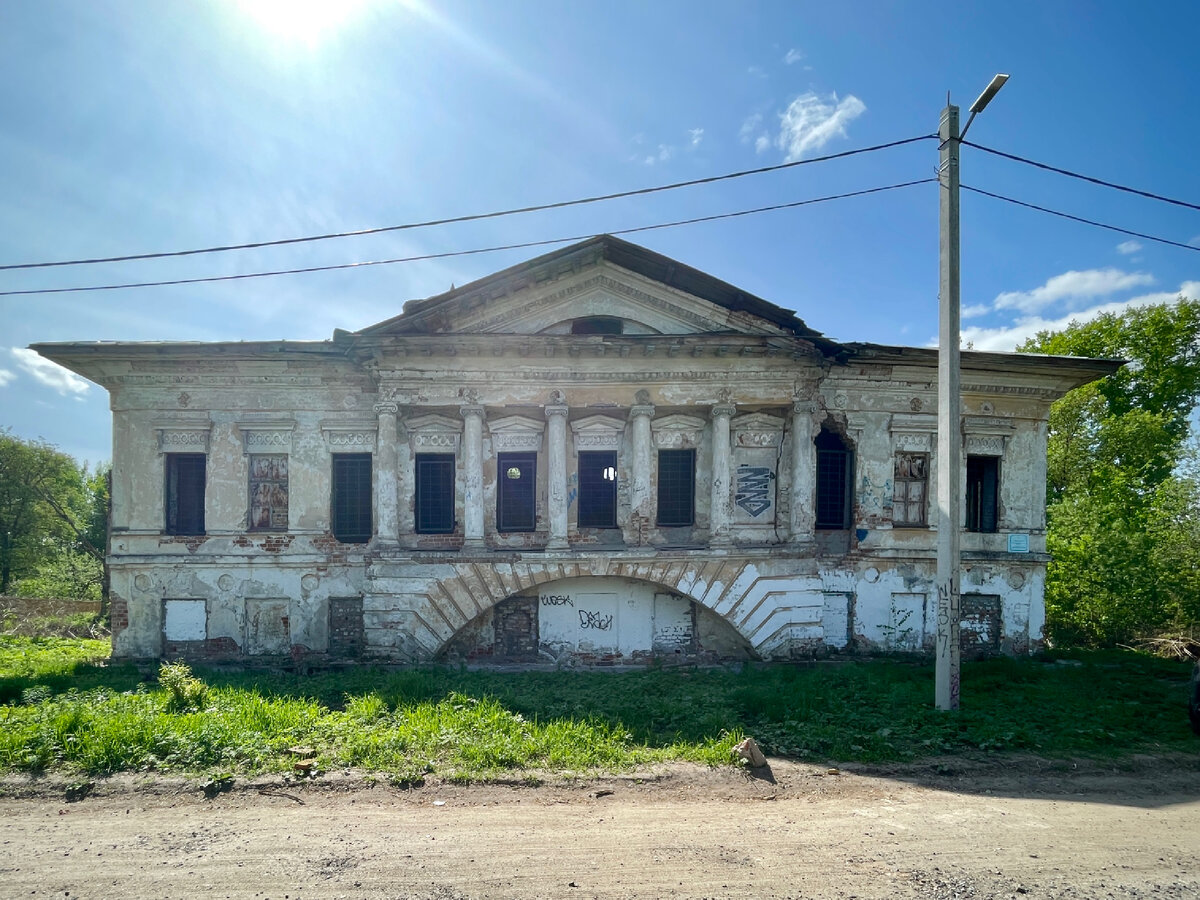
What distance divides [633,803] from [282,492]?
9091 millimetres

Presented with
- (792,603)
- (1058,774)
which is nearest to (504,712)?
(792,603)

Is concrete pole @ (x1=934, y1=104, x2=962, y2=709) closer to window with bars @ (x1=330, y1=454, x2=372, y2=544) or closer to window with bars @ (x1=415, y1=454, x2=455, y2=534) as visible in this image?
window with bars @ (x1=415, y1=454, x2=455, y2=534)

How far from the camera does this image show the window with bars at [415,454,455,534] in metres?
11.1

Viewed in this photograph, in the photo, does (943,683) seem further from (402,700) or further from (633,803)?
(402,700)

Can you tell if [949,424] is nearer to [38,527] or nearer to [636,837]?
[636,837]

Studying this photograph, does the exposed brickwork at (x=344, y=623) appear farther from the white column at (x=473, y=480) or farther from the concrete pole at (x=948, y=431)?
the concrete pole at (x=948, y=431)

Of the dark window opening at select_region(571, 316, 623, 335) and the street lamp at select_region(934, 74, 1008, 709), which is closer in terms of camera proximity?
the street lamp at select_region(934, 74, 1008, 709)

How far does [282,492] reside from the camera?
36.8 ft

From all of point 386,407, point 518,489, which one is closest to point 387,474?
point 386,407

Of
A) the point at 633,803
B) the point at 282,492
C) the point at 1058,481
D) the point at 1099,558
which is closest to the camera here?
the point at 633,803

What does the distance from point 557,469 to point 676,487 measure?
240cm

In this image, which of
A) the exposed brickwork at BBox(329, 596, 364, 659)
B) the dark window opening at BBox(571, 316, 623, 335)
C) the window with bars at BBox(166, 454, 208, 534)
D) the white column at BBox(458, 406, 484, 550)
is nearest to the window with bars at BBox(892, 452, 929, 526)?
the dark window opening at BBox(571, 316, 623, 335)

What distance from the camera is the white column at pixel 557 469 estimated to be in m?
10.6

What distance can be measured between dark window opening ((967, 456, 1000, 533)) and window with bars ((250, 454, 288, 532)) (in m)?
14.1
